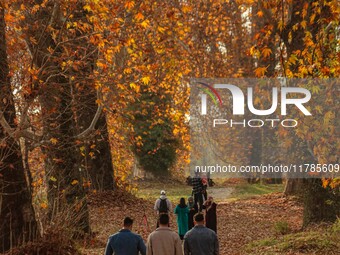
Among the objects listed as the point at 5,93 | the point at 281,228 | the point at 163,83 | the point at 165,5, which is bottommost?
the point at 281,228

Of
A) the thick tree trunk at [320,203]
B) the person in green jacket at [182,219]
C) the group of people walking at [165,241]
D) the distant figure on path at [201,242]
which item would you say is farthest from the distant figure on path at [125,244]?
the thick tree trunk at [320,203]

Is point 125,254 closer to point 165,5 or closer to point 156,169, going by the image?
point 165,5

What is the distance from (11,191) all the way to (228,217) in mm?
15956

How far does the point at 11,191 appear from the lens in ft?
49.1

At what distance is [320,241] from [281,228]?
5.16 metres

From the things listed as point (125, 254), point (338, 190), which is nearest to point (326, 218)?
point (338, 190)

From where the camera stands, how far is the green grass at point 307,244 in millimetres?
16781

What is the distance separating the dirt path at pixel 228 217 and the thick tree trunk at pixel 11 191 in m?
2.91

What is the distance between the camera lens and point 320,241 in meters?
17.3

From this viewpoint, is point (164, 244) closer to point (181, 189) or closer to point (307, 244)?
point (307, 244)

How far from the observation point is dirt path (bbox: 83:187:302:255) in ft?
72.6

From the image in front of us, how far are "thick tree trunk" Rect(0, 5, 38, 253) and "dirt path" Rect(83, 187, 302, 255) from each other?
291 cm

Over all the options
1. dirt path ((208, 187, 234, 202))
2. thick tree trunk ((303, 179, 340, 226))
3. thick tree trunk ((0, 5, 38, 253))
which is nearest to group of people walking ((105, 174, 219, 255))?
thick tree trunk ((0, 5, 38, 253))

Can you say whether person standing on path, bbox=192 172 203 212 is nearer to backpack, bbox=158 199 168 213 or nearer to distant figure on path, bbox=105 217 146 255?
backpack, bbox=158 199 168 213
